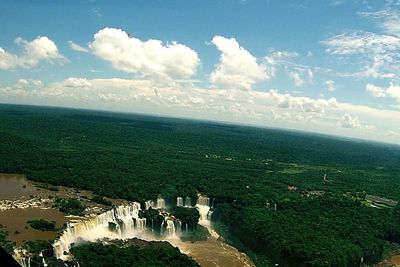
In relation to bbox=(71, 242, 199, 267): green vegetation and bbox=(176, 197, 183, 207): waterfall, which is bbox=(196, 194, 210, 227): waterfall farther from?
bbox=(71, 242, 199, 267): green vegetation

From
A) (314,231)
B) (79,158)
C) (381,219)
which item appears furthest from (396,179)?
(79,158)

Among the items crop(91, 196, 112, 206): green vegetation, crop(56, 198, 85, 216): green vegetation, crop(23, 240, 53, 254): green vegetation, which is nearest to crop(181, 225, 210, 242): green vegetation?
crop(91, 196, 112, 206): green vegetation

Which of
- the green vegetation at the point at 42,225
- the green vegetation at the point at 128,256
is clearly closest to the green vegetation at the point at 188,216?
the green vegetation at the point at 128,256

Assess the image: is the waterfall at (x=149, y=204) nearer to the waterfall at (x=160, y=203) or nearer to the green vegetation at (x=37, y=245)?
the waterfall at (x=160, y=203)

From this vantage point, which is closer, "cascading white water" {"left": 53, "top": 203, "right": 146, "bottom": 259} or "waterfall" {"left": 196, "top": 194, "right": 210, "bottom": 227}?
"cascading white water" {"left": 53, "top": 203, "right": 146, "bottom": 259}

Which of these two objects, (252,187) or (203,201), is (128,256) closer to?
(203,201)

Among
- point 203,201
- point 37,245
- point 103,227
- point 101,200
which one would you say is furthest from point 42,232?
point 203,201
